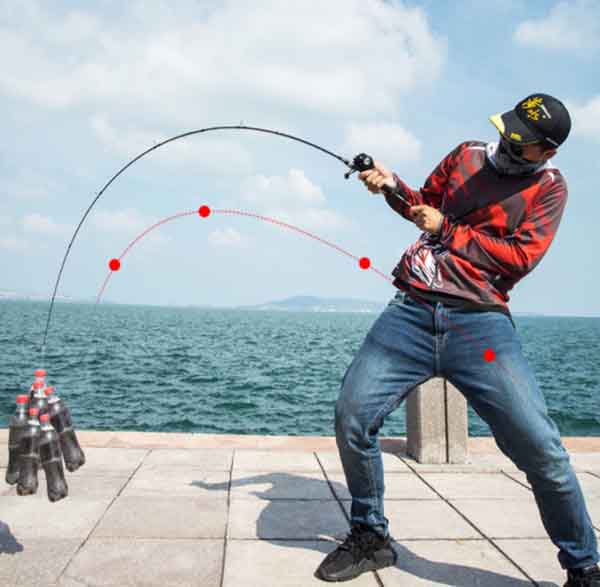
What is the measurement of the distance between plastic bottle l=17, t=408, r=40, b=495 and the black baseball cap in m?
2.46

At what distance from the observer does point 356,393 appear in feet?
9.97

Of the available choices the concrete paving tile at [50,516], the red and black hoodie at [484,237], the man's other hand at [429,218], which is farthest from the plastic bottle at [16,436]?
the man's other hand at [429,218]

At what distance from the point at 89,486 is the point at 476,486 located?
9.97 ft

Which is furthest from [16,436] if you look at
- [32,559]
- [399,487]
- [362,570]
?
[399,487]

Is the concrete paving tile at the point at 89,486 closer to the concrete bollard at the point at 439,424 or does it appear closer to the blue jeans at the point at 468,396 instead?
the blue jeans at the point at 468,396

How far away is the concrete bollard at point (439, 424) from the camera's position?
574 cm

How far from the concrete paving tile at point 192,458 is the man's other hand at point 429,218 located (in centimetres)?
325

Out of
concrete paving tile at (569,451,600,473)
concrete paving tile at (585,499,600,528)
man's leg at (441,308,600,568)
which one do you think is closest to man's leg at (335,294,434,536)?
man's leg at (441,308,600,568)

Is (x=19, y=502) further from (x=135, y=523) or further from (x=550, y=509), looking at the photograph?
(x=550, y=509)

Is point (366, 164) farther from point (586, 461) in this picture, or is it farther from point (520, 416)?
point (586, 461)

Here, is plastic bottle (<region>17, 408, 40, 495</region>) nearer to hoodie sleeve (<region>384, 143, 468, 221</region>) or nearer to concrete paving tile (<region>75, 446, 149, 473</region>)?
hoodie sleeve (<region>384, 143, 468, 221</region>)

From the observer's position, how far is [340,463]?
573 centimetres

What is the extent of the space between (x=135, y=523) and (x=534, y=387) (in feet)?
8.42

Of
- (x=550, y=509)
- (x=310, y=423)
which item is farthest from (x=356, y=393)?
(x=310, y=423)
